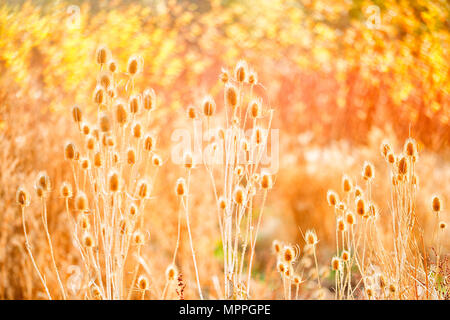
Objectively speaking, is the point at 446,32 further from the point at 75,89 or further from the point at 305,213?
the point at 75,89

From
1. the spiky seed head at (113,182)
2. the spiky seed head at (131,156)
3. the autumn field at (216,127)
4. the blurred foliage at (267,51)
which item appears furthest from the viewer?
the blurred foliage at (267,51)

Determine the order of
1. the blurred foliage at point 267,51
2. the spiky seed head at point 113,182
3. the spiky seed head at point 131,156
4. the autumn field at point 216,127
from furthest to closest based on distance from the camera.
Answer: the blurred foliage at point 267,51
the autumn field at point 216,127
the spiky seed head at point 131,156
the spiky seed head at point 113,182

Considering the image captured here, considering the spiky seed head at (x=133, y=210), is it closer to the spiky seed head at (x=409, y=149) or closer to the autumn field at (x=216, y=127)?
the autumn field at (x=216, y=127)

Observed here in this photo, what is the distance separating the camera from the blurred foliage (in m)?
1.38

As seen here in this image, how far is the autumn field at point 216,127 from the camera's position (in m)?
1.27

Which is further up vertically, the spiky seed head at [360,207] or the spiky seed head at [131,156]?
the spiky seed head at [131,156]

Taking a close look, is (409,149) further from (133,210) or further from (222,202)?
(133,210)

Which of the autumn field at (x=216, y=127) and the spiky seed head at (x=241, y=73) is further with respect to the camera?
the autumn field at (x=216, y=127)

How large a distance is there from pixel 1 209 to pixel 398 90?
A: 4.89 feet

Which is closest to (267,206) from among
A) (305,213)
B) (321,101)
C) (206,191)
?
(305,213)

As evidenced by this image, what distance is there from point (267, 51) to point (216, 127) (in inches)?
15.9

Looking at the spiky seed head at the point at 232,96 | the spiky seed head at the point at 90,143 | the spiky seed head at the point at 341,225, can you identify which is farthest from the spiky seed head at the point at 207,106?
the spiky seed head at the point at 341,225

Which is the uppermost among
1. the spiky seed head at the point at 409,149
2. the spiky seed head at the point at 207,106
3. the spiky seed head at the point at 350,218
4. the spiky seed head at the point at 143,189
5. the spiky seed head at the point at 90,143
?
the spiky seed head at the point at 207,106

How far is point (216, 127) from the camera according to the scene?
147cm
